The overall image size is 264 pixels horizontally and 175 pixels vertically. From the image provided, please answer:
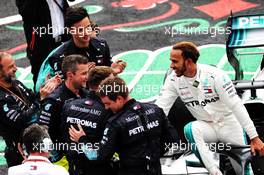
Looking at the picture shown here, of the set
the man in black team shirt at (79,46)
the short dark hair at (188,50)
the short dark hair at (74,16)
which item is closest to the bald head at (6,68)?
the man in black team shirt at (79,46)

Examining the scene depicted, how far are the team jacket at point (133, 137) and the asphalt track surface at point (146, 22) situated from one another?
510 centimetres

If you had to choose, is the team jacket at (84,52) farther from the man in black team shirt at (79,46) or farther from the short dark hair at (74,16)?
the short dark hair at (74,16)

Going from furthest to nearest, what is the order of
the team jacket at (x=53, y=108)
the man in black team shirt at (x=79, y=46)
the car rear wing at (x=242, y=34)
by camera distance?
the car rear wing at (x=242, y=34) < the man in black team shirt at (x=79, y=46) < the team jacket at (x=53, y=108)

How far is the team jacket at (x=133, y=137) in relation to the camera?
7168 millimetres

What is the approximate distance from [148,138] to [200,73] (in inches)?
47.8

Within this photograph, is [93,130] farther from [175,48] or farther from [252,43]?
[252,43]

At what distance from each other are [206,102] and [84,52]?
4.96 ft

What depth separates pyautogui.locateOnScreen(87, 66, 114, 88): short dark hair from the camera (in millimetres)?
7555

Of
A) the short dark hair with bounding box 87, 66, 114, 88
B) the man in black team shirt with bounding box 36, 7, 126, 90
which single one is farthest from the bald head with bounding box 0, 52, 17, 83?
the short dark hair with bounding box 87, 66, 114, 88

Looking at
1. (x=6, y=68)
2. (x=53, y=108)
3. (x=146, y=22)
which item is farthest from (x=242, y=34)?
(x=146, y=22)

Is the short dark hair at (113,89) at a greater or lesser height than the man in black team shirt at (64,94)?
greater

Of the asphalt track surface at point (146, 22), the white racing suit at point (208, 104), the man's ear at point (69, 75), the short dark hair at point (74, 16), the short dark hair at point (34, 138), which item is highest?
the short dark hair at point (74, 16)

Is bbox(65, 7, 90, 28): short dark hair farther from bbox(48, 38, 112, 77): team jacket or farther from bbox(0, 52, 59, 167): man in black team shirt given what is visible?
bbox(0, 52, 59, 167): man in black team shirt

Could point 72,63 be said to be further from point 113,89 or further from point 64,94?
point 113,89
